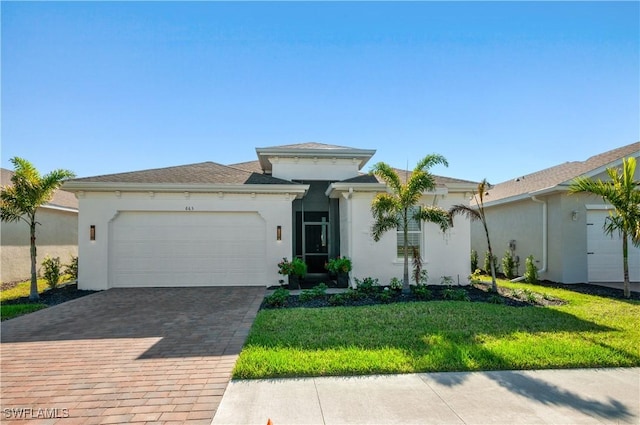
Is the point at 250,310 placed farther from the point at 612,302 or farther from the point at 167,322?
the point at 612,302

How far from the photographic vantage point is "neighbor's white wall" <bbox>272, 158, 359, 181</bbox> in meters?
12.6

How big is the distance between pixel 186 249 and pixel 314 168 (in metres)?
5.61

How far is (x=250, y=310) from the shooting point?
24.7ft

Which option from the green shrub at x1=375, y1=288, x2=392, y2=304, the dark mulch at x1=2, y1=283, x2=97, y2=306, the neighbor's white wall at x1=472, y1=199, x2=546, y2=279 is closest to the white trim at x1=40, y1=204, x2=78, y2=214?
the dark mulch at x1=2, y1=283, x2=97, y2=306

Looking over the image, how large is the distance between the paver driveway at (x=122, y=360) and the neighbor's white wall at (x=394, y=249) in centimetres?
410

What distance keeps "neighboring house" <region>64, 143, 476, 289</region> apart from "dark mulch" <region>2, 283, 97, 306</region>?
1.39 ft

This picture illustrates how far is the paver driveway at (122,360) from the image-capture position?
11.3ft

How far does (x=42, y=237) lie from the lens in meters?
13.5

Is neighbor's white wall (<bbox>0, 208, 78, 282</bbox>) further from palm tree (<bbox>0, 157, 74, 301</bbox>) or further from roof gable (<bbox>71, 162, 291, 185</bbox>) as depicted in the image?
roof gable (<bbox>71, 162, 291, 185</bbox>)

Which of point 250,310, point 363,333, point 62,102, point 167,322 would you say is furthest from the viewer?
point 62,102

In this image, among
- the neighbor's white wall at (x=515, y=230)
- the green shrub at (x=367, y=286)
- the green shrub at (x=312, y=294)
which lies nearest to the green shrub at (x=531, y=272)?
the neighbor's white wall at (x=515, y=230)

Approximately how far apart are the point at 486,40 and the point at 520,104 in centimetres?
372

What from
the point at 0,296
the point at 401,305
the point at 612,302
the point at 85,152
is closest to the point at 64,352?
the point at 401,305

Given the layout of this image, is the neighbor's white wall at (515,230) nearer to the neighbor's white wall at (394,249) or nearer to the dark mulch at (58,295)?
the neighbor's white wall at (394,249)
